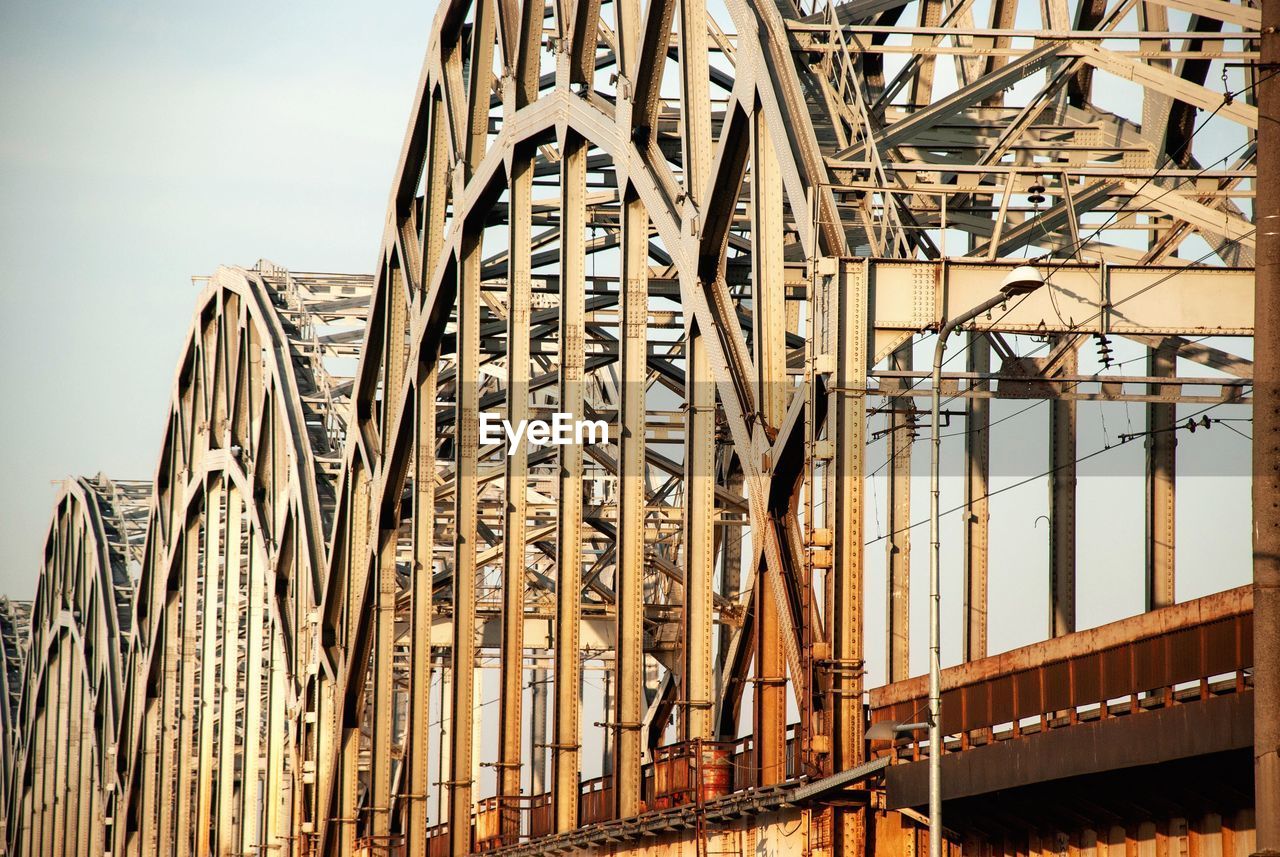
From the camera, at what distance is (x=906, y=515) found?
4125cm

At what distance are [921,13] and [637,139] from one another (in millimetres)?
6554

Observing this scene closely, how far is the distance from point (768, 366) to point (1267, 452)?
18353mm

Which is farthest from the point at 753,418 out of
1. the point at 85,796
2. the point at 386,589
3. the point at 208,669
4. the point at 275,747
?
the point at 85,796

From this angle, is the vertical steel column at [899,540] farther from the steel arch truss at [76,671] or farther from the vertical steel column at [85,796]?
the vertical steel column at [85,796]

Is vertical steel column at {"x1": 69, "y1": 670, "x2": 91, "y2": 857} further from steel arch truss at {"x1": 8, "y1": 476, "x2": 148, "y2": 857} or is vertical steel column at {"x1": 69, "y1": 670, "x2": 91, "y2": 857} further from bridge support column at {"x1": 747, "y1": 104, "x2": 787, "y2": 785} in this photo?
bridge support column at {"x1": 747, "y1": 104, "x2": 787, "y2": 785}

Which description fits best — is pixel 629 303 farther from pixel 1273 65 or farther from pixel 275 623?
pixel 275 623

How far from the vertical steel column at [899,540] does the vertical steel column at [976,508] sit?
107 cm

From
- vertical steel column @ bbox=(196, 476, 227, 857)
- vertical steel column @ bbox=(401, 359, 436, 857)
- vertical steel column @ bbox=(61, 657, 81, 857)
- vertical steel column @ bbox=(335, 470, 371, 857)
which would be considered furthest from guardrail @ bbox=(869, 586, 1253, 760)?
vertical steel column @ bbox=(61, 657, 81, 857)

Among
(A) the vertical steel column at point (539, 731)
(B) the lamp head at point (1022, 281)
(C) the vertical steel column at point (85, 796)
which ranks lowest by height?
(C) the vertical steel column at point (85, 796)

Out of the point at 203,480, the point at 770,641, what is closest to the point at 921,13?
the point at 770,641

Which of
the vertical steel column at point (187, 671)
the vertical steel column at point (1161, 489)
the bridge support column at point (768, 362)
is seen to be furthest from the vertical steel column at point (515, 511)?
the vertical steel column at point (187, 671)

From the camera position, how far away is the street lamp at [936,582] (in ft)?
77.4

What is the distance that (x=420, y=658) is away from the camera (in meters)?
52.9

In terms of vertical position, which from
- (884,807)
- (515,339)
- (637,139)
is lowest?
(884,807)
